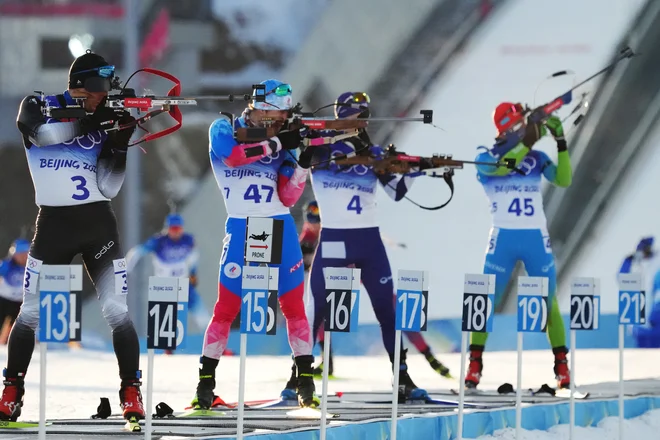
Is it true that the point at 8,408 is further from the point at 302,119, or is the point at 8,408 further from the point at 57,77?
the point at 57,77

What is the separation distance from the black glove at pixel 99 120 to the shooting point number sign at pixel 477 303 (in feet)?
6.48

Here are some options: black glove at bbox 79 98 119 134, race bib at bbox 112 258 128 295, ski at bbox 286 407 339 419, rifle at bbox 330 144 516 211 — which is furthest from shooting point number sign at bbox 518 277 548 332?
black glove at bbox 79 98 119 134

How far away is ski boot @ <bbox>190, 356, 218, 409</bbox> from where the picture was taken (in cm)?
810

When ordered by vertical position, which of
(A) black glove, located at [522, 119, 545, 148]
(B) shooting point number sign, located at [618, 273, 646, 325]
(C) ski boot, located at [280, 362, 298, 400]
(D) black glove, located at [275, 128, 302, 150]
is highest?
(A) black glove, located at [522, 119, 545, 148]

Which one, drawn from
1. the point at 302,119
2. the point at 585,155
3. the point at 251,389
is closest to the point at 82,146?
the point at 302,119

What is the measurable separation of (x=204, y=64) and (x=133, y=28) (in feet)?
3.99

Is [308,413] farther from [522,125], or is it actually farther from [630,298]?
[522,125]

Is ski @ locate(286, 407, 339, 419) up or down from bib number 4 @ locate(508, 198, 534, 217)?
down

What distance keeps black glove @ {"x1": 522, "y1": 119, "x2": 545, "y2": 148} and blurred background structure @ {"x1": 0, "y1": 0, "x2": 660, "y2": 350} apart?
851 centimetres

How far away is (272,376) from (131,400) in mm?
5894

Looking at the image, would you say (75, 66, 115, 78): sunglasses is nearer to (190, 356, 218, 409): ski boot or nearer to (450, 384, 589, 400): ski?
(190, 356, 218, 409): ski boot

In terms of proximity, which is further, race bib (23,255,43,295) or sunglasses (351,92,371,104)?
sunglasses (351,92,371,104)

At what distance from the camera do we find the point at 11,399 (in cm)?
736

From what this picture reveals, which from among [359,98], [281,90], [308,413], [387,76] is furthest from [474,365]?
[387,76]
